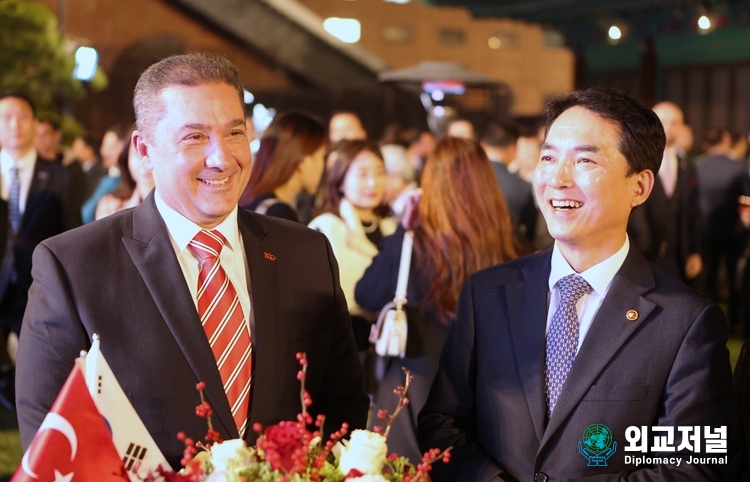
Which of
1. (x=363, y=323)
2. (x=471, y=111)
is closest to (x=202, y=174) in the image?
(x=363, y=323)

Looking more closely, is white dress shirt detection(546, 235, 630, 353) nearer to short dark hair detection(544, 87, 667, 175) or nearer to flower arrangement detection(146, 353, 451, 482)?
short dark hair detection(544, 87, 667, 175)

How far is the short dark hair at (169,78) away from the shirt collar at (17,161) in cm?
427

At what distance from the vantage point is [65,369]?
5.97ft

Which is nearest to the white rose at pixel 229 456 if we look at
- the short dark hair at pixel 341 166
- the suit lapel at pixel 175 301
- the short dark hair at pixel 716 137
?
the suit lapel at pixel 175 301

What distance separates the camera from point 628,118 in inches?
79.7

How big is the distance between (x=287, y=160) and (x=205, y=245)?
258cm

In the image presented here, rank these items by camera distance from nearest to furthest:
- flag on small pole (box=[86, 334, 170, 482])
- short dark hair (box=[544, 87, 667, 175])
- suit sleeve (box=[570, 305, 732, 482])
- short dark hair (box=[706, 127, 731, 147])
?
1. flag on small pole (box=[86, 334, 170, 482])
2. suit sleeve (box=[570, 305, 732, 482])
3. short dark hair (box=[544, 87, 667, 175])
4. short dark hair (box=[706, 127, 731, 147])

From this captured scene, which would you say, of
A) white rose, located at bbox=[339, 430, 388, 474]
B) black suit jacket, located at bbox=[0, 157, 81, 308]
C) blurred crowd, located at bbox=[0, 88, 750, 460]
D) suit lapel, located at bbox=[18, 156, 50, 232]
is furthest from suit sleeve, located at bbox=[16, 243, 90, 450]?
suit lapel, located at bbox=[18, 156, 50, 232]

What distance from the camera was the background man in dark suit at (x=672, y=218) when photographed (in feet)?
19.9

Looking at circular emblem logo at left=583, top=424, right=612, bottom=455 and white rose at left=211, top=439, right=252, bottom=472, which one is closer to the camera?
white rose at left=211, top=439, right=252, bottom=472

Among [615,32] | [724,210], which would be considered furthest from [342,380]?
[615,32]

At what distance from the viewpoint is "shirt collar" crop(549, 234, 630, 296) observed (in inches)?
82.0

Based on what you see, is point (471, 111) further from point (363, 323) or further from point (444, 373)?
point (444, 373)

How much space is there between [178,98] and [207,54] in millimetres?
213
